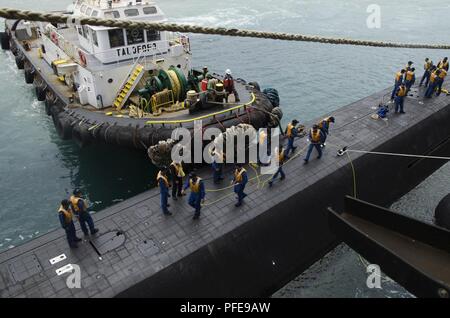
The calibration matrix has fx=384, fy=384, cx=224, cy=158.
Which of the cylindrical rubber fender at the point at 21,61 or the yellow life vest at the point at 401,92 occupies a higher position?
the cylindrical rubber fender at the point at 21,61

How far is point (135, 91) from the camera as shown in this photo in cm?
2005

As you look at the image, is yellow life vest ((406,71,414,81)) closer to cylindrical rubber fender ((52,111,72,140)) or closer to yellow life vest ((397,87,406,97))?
yellow life vest ((397,87,406,97))

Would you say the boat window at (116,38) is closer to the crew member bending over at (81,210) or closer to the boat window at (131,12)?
the boat window at (131,12)

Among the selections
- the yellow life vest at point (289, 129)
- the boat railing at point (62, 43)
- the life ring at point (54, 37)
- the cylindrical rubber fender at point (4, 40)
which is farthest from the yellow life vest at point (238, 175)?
the cylindrical rubber fender at point (4, 40)

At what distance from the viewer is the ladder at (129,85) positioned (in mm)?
19109

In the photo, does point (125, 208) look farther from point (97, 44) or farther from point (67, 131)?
point (97, 44)

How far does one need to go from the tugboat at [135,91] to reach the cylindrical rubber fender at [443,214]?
7.67 m

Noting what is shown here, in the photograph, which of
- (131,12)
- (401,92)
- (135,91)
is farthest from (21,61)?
(401,92)

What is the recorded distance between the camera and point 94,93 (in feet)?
63.6

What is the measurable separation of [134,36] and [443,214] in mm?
16557

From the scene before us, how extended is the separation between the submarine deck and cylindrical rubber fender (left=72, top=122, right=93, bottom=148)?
5883 millimetres

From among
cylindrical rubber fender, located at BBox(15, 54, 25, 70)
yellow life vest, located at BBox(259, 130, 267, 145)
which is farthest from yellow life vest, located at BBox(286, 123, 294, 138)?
cylindrical rubber fender, located at BBox(15, 54, 25, 70)

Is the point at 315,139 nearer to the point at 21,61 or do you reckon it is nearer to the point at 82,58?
the point at 82,58

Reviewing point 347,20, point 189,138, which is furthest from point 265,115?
point 347,20
